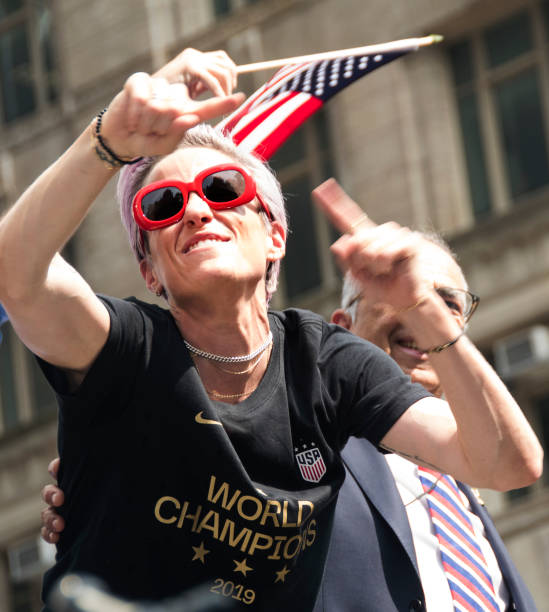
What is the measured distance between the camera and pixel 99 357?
3736mm

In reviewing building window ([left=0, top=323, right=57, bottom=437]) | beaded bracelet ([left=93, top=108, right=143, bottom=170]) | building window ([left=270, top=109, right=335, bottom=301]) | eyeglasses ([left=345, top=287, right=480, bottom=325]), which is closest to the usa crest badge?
beaded bracelet ([left=93, top=108, right=143, bottom=170])

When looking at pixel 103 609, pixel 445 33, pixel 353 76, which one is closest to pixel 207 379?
pixel 103 609

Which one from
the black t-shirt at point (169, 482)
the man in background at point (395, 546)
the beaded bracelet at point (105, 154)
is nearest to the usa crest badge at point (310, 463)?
the black t-shirt at point (169, 482)

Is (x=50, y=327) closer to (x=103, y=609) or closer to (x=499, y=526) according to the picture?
(x=103, y=609)

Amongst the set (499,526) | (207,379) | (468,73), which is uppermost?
(207,379)

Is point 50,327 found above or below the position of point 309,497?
above

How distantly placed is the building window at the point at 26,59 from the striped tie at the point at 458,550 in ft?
51.0

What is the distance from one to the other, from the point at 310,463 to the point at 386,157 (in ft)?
40.1

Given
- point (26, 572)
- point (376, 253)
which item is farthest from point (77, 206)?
point (26, 572)

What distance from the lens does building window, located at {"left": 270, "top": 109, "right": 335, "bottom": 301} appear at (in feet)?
55.1

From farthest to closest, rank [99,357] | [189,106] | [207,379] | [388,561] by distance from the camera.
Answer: [388,561]
[207,379]
[99,357]
[189,106]

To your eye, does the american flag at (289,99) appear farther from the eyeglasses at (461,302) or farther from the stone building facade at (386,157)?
the stone building facade at (386,157)

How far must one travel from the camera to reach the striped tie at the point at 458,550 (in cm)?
→ 474

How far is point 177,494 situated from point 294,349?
0.61m
